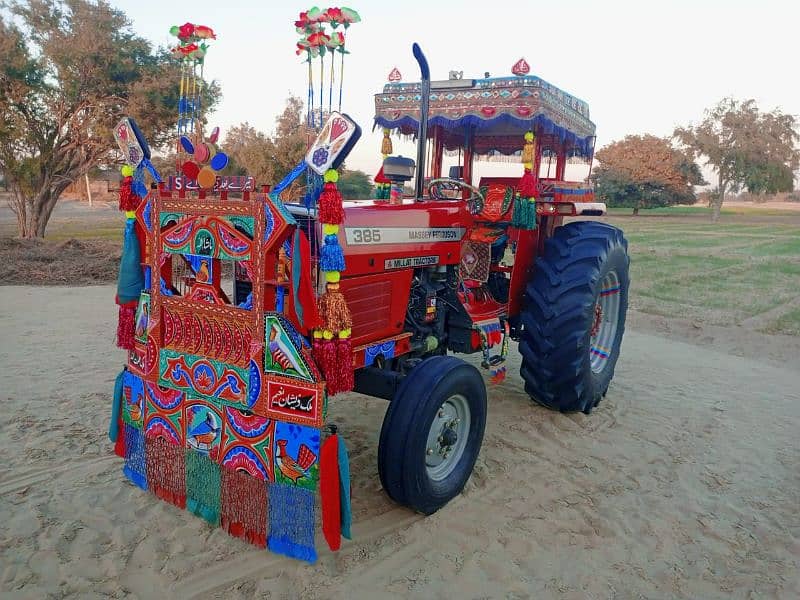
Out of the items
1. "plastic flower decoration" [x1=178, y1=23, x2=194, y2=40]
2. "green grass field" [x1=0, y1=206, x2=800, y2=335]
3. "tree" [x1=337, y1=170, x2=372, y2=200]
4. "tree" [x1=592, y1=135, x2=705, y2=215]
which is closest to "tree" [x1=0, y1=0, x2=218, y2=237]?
"green grass field" [x1=0, y1=206, x2=800, y2=335]

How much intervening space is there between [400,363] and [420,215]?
991 millimetres

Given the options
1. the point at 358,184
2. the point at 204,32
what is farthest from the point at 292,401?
the point at 358,184

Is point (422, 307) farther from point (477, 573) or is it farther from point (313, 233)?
point (477, 573)

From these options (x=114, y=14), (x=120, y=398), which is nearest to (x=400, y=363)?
(x=120, y=398)

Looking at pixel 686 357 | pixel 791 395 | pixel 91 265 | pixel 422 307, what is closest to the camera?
pixel 422 307

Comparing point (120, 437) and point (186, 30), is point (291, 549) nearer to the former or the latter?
point (120, 437)

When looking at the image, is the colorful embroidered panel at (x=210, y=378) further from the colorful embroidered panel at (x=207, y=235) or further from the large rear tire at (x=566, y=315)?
the large rear tire at (x=566, y=315)

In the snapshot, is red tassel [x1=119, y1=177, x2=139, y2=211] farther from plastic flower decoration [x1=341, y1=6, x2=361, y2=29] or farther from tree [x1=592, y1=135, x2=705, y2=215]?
tree [x1=592, y1=135, x2=705, y2=215]

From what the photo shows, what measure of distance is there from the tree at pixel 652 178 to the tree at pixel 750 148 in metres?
1.76

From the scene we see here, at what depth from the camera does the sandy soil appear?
9.39ft

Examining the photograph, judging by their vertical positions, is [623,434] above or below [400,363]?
below

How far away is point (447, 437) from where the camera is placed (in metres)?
3.54

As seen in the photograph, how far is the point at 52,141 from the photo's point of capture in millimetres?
13672

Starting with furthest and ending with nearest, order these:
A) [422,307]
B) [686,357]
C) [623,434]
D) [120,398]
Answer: [686,357] < [623,434] < [422,307] < [120,398]
